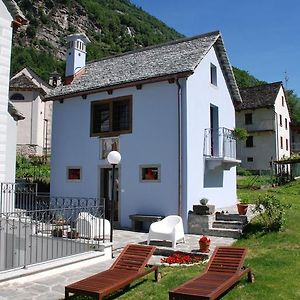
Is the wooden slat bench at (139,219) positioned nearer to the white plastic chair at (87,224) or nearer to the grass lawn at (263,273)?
the white plastic chair at (87,224)

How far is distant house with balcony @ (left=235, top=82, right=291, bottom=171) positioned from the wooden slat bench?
2716 cm

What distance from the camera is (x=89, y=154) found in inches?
707

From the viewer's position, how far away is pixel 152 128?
16094 millimetres

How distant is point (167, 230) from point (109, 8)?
12864 centimetres

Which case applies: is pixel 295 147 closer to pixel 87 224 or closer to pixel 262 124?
pixel 262 124

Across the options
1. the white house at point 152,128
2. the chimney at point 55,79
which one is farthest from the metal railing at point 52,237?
the chimney at point 55,79

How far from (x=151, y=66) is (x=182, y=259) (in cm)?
987

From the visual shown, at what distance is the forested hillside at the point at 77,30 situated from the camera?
81.8 metres

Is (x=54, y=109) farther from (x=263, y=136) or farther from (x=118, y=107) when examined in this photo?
(x=263, y=136)

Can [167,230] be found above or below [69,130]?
below

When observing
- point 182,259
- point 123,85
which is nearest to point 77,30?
point 123,85

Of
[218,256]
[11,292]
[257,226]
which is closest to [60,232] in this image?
[11,292]

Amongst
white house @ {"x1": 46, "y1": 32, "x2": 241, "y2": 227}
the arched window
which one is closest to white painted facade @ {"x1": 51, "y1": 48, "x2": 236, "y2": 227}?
white house @ {"x1": 46, "y1": 32, "x2": 241, "y2": 227}

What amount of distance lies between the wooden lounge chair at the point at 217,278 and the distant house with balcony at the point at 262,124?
109 feet
